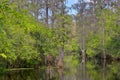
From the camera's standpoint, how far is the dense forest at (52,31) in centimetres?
1098

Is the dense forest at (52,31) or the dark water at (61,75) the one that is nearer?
the dense forest at (52,31)

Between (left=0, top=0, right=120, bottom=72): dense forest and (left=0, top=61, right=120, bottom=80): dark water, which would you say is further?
(left=0, top=61, right=120, bottom=80): dark water

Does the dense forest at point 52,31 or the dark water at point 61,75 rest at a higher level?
the dense forest at point 52,31

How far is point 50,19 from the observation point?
107 feet

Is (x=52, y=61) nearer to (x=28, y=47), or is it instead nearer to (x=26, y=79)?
(x=28, y=47)

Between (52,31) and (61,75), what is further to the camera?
(61,75)

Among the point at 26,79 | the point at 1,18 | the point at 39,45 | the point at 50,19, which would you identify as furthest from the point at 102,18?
the point at 1,18

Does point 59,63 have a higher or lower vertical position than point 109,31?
lower

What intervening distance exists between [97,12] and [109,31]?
4324mm

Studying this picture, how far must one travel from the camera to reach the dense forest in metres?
11.0

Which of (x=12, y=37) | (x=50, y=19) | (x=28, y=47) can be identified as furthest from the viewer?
(x=50, y=19)

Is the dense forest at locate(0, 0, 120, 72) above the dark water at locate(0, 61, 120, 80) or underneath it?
above

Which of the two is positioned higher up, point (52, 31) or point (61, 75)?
point (52, 31)

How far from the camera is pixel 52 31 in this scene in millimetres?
17969
